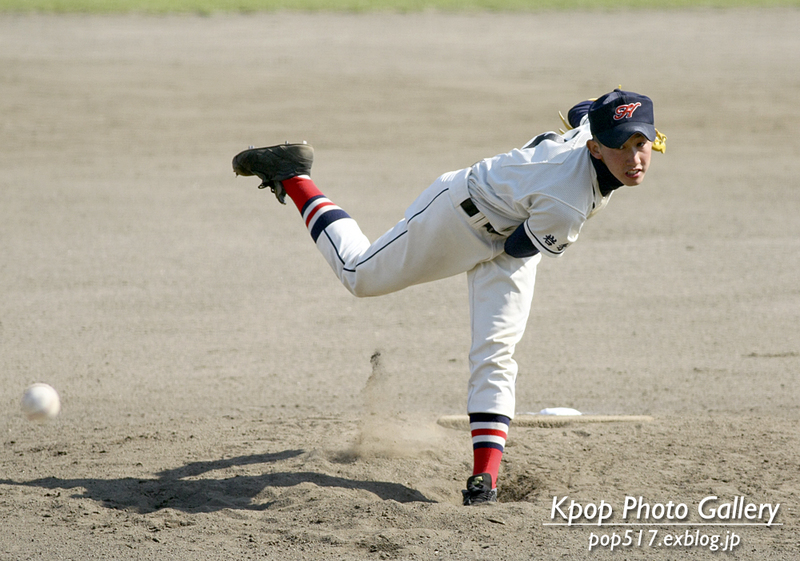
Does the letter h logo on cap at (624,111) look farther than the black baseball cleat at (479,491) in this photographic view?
No

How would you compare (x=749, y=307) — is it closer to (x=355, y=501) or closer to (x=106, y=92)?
(x=355, y=501)

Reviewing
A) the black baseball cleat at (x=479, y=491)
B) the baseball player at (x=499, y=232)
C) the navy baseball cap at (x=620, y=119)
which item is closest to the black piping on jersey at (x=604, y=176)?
the baseball player at (x=499, y=232)

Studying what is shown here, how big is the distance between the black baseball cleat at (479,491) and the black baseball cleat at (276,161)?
1.70 meters

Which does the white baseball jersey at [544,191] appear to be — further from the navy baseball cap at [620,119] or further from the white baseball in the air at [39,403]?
the white baseball in the air at [39,403]

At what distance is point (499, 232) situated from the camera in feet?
12.2

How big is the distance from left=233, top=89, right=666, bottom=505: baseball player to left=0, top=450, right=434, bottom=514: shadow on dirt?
0.53 m

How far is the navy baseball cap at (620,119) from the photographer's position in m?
3.32

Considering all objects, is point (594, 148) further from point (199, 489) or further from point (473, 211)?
point (199, 489)

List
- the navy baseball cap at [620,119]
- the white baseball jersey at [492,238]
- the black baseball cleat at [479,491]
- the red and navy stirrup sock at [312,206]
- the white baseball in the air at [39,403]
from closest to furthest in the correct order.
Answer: the navy baseball cap at [620,119], the white baseball jersey at [492,238], the black baseball cleat at [479,491], the white baseball in the air at [39,403], the red and navy stirrup sock at [312,206]

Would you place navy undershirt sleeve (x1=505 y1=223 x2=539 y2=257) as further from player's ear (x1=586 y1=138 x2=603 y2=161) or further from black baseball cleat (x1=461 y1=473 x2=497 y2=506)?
black baseball cleat (x1=461 y1=473 x2=497 y2=506)

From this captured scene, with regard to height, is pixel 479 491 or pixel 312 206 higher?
pixel 312 206

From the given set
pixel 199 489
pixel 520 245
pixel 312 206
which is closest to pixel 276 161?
pixel 312 206

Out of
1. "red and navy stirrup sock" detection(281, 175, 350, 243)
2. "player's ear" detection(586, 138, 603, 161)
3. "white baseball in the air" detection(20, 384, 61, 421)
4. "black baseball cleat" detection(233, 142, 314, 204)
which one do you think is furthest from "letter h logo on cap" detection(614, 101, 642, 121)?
"white baseball in the air" detection(20, 384, 61, 421)

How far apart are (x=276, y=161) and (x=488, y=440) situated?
1731 mm
